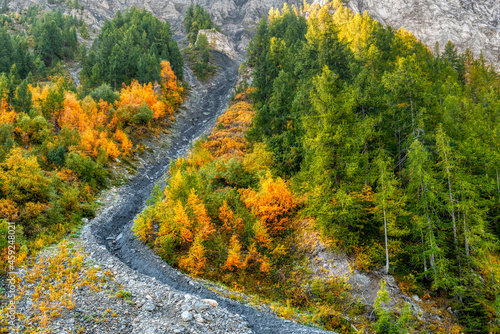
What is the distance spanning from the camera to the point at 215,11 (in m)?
142

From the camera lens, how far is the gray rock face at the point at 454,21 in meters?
60.6

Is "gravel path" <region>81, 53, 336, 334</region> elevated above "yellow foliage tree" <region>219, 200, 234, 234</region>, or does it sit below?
below

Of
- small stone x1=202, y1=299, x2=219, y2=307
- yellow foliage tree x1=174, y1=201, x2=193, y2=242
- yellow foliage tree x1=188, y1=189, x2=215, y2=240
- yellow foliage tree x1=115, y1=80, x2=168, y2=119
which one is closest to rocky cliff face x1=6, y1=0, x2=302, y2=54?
yellow foliage tree x1=115, y1=80, x2=168, y2=119

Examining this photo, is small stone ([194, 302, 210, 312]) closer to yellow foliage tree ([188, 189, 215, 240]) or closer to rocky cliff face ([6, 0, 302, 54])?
yellow foliage tree ([188, 189, 215, 240])

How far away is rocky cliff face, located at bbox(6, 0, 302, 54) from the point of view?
12825 cm

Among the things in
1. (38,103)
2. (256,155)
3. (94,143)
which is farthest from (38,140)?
(256,155)

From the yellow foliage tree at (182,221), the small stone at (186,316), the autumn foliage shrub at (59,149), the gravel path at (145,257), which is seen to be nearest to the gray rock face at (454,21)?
the autumn foliage shrub at (59,149)

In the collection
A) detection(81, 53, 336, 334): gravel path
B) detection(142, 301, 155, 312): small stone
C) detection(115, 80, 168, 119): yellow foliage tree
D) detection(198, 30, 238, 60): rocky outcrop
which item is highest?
detection(198, 30, 238, 60): rocky outcrop

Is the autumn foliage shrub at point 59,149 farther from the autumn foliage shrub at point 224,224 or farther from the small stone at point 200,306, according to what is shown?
the small stone at point 200,306

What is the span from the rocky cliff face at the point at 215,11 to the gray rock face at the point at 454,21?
71731mm

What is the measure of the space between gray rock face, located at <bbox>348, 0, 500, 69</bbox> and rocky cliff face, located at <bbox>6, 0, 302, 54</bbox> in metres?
71.7

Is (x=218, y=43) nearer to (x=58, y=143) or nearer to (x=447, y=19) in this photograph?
(x=447, y=19)

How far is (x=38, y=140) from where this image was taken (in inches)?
1147

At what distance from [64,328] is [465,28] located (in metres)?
87.6
